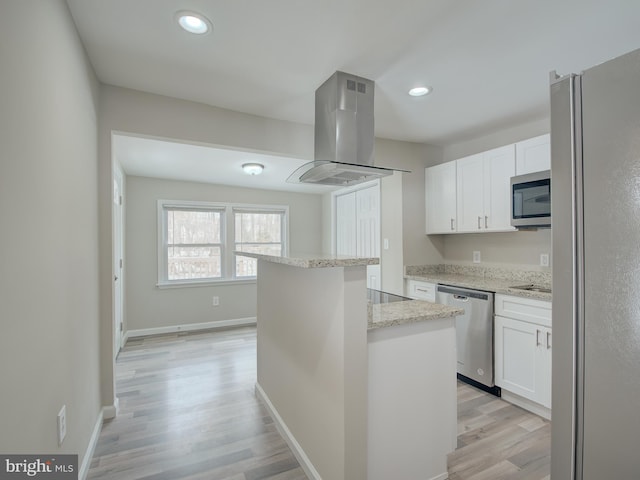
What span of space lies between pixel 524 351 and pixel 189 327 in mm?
4270

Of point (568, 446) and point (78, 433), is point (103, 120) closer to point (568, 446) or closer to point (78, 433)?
point (78, 433)

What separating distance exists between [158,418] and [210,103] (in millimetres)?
2510

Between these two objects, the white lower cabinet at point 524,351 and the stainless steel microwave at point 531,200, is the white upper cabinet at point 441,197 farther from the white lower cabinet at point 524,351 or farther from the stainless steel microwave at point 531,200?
the white lower cabinet at point 524,351

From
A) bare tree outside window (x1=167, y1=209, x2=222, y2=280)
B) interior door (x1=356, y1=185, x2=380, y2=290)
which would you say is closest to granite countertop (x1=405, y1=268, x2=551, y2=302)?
interior door (x1=356, y1=185, x2=380, y2=290)

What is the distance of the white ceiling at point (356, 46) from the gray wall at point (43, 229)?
12.6 inches

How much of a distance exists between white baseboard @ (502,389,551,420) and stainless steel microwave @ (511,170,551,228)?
140 cm

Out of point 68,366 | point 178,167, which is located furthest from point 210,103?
point 68,366

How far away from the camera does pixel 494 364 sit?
2664mm

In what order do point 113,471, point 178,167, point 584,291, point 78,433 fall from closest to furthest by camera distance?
point 584,291 < point 78,433 < point 113,471 < point 178,167

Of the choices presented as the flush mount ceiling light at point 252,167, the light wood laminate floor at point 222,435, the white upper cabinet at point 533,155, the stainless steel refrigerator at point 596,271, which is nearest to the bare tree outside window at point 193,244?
the flush mount ceiling light at point 252,167

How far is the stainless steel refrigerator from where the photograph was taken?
89 centimetres

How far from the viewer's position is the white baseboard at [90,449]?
1.71 meters

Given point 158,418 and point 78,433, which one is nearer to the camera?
point 78,433

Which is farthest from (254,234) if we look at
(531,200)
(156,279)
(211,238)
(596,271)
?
(596,271)
